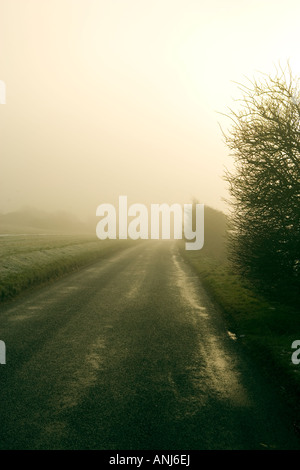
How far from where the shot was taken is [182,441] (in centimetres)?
429

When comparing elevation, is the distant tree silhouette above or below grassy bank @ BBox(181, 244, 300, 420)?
above

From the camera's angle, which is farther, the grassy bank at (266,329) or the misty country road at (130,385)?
the grassy bank at (266,329)

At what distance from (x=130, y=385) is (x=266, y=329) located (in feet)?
15.4

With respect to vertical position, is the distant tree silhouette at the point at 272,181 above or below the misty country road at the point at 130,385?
above

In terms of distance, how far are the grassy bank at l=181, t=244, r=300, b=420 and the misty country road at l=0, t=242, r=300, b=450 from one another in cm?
29

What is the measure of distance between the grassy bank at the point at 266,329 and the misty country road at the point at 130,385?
0.29 meters

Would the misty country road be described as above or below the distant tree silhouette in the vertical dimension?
below

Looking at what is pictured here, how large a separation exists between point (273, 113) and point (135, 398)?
27.1 feet

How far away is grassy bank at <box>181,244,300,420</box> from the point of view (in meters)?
6.27

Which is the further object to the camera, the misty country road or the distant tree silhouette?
the distant tree silhouette

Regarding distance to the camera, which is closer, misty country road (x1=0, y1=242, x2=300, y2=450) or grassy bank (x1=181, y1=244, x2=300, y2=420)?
misty country road (x1=0, y1=242, x2=300, y2=450)

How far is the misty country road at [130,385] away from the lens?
4426 mm
